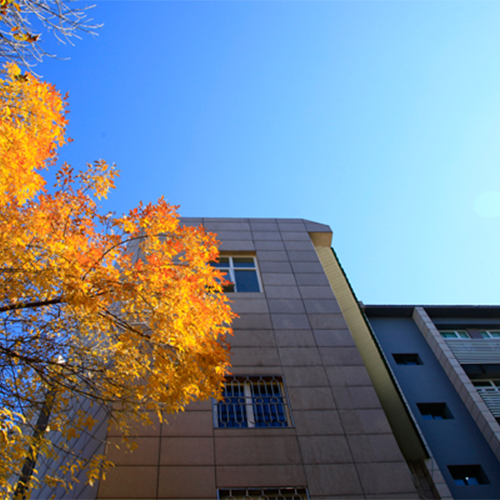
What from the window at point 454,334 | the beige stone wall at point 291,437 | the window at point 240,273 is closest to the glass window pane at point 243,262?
the window at point 240,273

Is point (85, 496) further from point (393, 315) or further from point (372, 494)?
point (393, 315)

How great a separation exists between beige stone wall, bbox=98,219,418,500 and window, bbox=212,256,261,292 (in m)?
A: 0.73

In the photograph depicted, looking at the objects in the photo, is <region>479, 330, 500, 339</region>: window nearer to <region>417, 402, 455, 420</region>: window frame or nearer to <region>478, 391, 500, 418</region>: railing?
<region>478, 391, 500, 418</region>: railing

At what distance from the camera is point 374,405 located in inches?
422

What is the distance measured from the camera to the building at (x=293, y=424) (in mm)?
8852

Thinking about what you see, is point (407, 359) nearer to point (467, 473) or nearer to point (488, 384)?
point (488, 384)

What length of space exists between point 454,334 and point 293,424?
11.7 meters

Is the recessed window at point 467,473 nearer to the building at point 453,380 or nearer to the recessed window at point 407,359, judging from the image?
the building at point 453,380

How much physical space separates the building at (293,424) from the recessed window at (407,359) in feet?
1.78

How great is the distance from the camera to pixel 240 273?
1512 centimetres

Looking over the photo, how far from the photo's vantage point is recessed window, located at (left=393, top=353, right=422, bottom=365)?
16.6 m

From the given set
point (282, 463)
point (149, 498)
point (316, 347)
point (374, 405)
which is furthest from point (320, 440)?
point (149, 498)

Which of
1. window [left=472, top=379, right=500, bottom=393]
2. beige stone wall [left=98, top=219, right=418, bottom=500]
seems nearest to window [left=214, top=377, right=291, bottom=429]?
beige stone wall [left=98, top=219, right=418, bottom=500]

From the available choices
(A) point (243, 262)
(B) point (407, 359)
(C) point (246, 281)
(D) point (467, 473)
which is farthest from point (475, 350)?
(A) point (243, 262)
